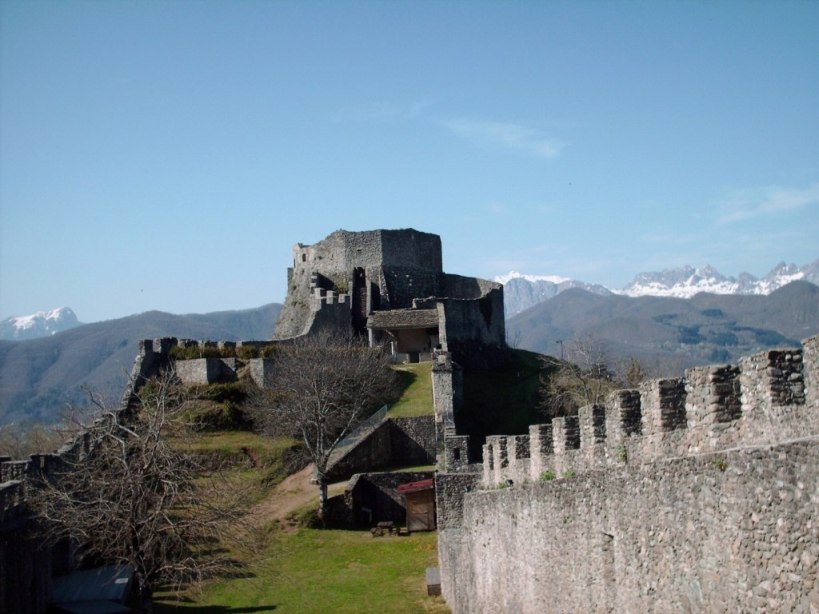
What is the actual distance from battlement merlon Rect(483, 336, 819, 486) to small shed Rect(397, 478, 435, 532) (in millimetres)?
22862

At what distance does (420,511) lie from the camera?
1578 inches

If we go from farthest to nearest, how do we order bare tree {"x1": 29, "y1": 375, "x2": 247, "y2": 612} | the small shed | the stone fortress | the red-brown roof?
the small shed, the red-brown roof, bare tree {"x1": 29, "y1": 375, "x2": 247, "y2": 612}, the stone fortress

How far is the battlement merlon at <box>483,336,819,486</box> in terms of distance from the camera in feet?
30.2

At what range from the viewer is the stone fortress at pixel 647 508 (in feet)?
27.8

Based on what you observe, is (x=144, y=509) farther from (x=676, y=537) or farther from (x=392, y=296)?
(x=392, y=296)

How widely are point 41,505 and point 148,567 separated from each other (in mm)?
3320

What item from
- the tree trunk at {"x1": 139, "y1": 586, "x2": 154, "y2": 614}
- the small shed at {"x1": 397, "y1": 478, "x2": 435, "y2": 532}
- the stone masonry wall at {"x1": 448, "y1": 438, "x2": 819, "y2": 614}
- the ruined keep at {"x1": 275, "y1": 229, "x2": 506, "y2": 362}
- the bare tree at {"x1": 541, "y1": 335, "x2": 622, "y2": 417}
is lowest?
the tree trunk at {"x1": 139, "y1": 586, "x2": 154, "y2": 614}

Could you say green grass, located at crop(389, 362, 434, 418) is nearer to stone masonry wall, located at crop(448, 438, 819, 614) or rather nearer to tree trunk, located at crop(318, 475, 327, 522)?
tree trunk, located at crop(318, 475, 327, 522)

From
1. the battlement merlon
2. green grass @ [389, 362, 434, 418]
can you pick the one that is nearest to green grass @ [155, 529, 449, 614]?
green grass @ [389, 362, 434, 418]

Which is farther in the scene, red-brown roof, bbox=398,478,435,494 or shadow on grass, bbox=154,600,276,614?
red-brown roof, bbox=398,478,435,494

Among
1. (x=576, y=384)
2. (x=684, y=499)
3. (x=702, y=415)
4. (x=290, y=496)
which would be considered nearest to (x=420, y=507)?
(x=290, y=496)

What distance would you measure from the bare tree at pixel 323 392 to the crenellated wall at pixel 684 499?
25311 millimetres

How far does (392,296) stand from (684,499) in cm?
5388

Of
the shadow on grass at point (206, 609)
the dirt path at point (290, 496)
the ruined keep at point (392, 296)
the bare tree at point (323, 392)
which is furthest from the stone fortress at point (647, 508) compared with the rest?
the ruined keep at point (392, 296)
